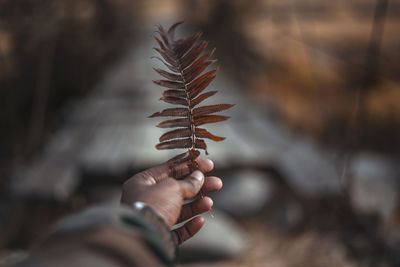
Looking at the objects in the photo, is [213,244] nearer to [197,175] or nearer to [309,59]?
[197,175]

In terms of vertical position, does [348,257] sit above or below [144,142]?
below

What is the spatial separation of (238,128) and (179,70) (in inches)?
129

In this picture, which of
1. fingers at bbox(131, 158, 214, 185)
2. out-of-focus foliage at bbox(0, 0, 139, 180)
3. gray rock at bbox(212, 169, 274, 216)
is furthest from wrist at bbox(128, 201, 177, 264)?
gray rock at bbox(212, 169, 274, 216)

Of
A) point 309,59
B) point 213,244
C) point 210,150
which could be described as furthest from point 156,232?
point 309,59

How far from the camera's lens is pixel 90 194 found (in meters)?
3.34

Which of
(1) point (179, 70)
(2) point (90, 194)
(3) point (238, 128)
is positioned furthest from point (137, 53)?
(1) point (179, 70)

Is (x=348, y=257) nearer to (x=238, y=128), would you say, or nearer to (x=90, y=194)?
(x=238, y=128)

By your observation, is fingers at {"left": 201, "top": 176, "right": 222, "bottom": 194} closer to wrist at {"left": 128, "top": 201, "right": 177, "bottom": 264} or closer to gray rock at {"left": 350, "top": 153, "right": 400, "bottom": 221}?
wrist at {"left": 128, "top": 201, "right": 177, "bottom": 264}

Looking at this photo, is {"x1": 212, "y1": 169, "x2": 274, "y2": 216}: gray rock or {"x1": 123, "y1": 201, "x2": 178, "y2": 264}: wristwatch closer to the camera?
{"x1": 123, "y1": 201, "x2": 178, "y2": 264}: wristwatch

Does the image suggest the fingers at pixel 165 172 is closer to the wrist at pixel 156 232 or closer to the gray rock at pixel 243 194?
the wrist at pixel 156 232

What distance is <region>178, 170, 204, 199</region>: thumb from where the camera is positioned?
0.65 metres

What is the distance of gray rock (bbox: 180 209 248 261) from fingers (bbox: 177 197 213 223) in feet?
7.07

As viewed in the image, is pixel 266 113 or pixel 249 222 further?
pixel 266 113

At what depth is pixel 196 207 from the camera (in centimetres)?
71
